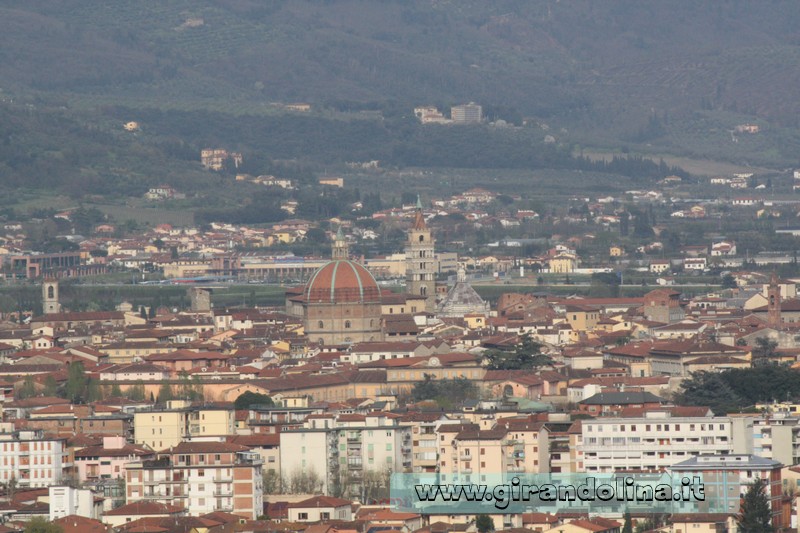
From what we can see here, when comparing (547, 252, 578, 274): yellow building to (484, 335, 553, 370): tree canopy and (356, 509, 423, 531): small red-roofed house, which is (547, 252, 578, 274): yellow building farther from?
(356, 509, 423, 531): small red-roofed house

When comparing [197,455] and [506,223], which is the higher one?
[506,223]

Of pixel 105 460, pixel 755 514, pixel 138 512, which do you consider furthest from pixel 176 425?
pixel 755 514

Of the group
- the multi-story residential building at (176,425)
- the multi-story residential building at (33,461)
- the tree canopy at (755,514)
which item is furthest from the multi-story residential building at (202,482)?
the tree canopy at (755,514)

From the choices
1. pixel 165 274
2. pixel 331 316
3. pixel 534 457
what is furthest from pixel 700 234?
pixel 534 457

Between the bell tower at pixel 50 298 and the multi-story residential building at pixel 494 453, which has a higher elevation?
the bell tower at pixel 50 298

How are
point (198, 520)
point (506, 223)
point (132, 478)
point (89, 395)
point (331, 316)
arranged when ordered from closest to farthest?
point (198, 520)
point (132, 478)
point (89, 395)
point (331, 316)
point (506, 223)

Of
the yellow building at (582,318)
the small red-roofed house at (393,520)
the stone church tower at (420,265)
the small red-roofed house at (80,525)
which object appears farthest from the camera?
the stone church tower at (420,265)

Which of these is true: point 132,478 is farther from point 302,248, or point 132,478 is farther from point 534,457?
point 302,248

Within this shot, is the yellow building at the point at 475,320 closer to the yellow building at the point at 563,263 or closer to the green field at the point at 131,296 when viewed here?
the green field at the point at 131,296
